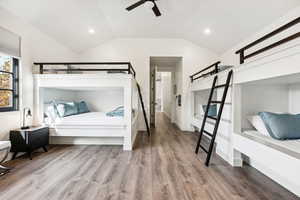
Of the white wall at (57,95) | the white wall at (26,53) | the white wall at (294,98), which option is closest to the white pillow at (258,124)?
the white wall at (294,98)

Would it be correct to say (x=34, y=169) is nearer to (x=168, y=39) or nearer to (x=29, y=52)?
(x=29, y=52)

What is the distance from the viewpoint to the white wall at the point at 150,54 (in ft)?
16.9

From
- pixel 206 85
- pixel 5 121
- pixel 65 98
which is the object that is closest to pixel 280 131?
pixel 206 85

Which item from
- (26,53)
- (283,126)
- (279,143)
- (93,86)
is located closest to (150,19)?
(93,86)

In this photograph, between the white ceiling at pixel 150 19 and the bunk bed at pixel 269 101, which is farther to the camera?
the white ceiling at pixel 150 19

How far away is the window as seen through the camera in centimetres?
271

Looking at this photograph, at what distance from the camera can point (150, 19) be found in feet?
13.3

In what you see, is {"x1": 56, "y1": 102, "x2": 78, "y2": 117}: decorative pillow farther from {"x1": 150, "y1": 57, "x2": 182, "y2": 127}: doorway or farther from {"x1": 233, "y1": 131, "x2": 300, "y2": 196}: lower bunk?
{"x1": 233, "y1": 131, "x2": 300, "y2": 196}: lower bunk

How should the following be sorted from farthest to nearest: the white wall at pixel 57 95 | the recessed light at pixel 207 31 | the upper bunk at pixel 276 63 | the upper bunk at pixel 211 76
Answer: the recessed light at pixel 207 31 < the white wall at pixel 57 95 < the upper bunk at pixel 211 76 < the upper bunk at pixel 276 63

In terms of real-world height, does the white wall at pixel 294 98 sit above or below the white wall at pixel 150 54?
below

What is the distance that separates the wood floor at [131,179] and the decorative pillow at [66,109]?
3.04 feet

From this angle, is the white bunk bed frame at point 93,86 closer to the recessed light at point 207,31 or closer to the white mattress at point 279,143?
the white mattress at point 279,143

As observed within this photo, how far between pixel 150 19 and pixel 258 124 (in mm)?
3462

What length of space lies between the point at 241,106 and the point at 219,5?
7.06 ft
